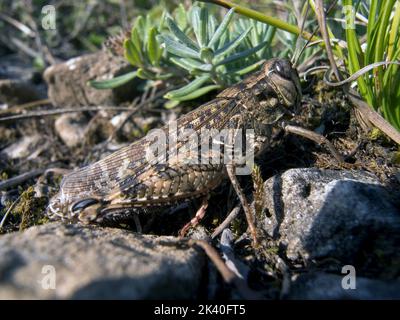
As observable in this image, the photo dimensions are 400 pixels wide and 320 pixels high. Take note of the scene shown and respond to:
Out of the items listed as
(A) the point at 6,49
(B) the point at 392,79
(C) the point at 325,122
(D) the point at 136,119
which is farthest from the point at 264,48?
(A) the point at 6,49

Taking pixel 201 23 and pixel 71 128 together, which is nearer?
pixel 201 23

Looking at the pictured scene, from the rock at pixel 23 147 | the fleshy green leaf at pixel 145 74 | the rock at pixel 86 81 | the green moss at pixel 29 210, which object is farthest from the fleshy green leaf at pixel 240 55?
the rock at pixel 23 147

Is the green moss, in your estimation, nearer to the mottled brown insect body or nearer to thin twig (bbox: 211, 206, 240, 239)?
the mottled brown insect body

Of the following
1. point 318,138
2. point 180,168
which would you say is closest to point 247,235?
point 180,168

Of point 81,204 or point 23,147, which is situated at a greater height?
point 23,147

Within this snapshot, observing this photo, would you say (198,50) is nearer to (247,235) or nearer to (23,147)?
(247,235)

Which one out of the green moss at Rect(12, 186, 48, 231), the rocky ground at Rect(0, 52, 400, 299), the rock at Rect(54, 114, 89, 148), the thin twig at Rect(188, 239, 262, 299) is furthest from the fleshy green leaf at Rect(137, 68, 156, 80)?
the thin twig at Rect(188, 239, 262, 299)
